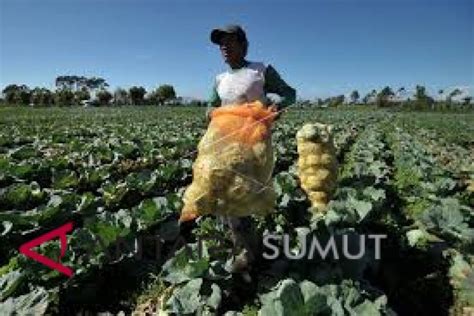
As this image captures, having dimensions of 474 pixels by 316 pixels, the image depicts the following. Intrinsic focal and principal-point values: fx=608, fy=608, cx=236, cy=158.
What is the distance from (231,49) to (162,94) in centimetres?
9625

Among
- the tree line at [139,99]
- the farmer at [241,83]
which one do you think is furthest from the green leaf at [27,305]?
the tree line at [139,99]

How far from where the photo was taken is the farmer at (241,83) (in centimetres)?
454

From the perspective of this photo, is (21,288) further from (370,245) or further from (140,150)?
(140,150)

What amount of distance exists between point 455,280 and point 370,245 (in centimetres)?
89

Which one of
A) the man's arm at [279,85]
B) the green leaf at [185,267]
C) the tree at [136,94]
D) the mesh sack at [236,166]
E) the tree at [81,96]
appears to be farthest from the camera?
the tree at [136,94]

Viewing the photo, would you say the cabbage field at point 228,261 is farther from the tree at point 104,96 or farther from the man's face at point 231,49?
the tree at point 104,96

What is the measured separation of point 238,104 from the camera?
15.2ft

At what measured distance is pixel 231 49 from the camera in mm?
4566

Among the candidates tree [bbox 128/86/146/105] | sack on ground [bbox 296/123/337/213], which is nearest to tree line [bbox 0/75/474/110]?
tree [bbox 128/86/146/105]

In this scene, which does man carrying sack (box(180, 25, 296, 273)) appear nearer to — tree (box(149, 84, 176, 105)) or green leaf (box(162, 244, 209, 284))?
green leaf (box(162, 244, 209, 284))

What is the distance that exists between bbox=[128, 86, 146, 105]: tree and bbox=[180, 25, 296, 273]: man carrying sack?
303 ft

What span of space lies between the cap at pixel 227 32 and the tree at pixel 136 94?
9249 centimetres

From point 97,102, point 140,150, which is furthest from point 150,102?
point 140,150

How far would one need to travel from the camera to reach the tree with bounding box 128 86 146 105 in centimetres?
9581
